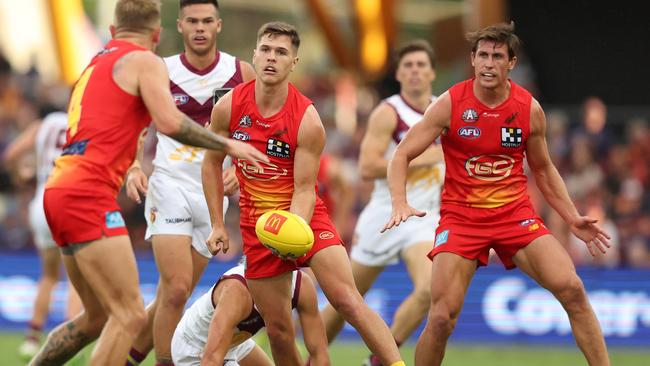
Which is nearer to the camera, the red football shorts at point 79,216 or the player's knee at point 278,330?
the red football shorts at point 79,216

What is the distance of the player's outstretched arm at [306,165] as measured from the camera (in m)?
8.09

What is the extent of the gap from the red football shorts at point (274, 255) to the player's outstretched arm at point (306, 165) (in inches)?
5.4

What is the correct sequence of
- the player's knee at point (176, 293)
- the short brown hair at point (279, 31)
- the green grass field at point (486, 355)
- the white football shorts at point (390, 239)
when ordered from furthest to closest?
the green grass field at point (486, 355) → the white football shorts at point (390, 239) → the player's knee at point (176, 293) → the short brown hair at point (279, 31)

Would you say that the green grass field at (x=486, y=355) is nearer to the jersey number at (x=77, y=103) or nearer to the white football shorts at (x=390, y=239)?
the white football shorts at (x=390, y=239)

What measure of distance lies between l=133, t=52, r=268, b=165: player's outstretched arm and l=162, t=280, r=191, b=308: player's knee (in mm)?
1812

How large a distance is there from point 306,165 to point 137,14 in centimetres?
154

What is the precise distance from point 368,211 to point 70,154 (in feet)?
12.8

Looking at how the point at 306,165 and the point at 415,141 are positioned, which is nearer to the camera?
the point at 306,165

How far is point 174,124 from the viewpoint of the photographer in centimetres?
750

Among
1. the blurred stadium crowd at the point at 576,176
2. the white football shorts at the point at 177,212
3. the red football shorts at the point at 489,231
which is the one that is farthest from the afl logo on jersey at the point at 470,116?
the blurred stadium crowd at the point at 576,176

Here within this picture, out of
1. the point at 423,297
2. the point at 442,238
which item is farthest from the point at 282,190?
the point at 423,297

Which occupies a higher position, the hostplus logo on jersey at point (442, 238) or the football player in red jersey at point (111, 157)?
the football player in red jersey at point (111, 157)

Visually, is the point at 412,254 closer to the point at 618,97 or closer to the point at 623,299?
the point at 623,299

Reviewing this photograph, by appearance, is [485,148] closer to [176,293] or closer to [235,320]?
[235,320]
